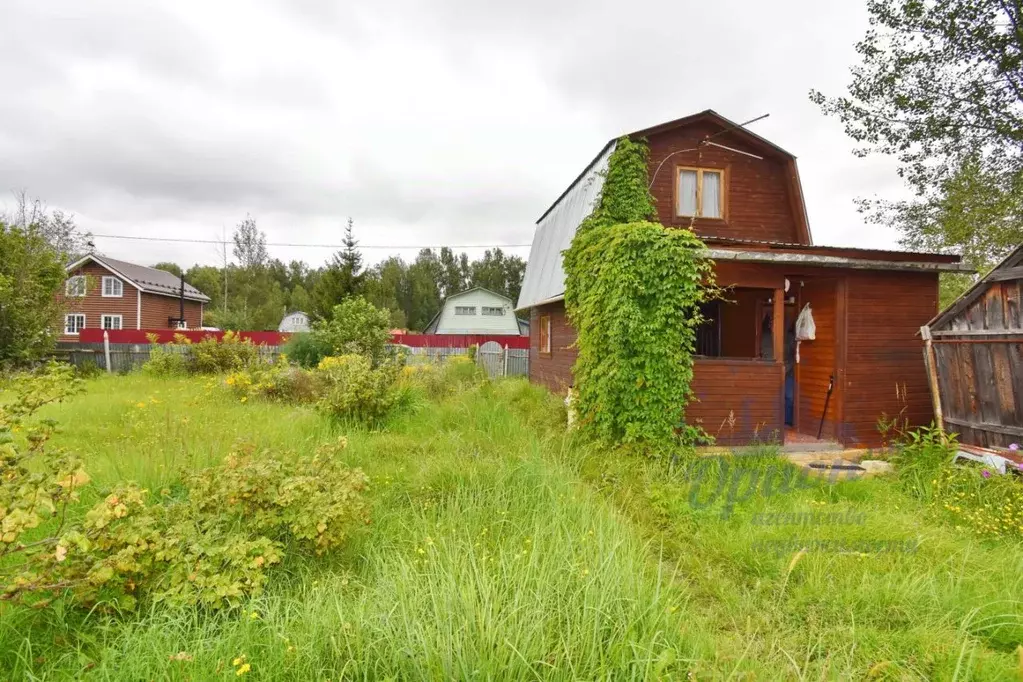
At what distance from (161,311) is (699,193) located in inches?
1276

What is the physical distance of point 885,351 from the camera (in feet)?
24.1

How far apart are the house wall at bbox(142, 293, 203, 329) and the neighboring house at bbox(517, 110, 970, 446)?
93.4 feet

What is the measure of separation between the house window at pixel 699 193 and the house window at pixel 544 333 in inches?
164

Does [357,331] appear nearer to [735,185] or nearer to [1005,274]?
[735,185]

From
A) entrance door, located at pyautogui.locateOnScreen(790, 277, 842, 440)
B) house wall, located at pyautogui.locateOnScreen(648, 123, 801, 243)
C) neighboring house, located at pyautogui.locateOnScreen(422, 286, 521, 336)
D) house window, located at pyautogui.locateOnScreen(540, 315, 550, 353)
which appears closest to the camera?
entrance door, located at pyautogui.locateOnScreen(790, 277, 842, 440)

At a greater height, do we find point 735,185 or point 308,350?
point 735,185

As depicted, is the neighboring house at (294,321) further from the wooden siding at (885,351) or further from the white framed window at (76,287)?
the wooden siding at (885,351)

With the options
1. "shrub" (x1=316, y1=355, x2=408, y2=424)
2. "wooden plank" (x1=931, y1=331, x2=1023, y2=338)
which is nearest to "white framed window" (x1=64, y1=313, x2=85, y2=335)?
"shrub" (x1=316, y1=355, x2=408, y2=424)

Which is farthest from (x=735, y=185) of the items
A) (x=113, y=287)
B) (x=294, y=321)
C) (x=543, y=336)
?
(x=294, y=321)

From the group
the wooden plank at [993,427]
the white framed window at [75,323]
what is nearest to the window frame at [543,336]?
the wooden plank at [993,427]

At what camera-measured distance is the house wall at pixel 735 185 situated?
30.6 ft

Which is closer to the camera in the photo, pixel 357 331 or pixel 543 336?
pixel 543 336

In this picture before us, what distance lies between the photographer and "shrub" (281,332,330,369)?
13.7 meters

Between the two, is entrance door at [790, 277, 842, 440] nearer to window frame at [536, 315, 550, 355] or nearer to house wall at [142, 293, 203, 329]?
window frame at [536, 315, 550, 355]
